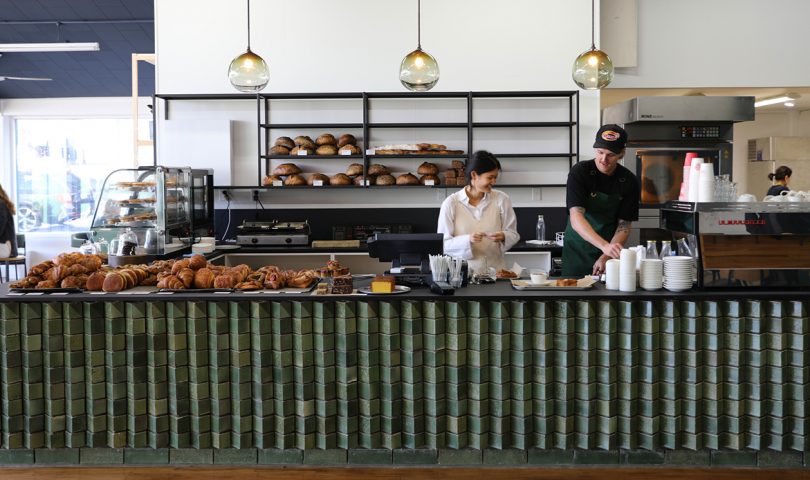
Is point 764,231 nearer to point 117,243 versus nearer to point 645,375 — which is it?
point 645,375

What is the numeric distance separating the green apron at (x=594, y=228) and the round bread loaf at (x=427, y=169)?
6.99 ft

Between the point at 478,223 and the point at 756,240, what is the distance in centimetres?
171

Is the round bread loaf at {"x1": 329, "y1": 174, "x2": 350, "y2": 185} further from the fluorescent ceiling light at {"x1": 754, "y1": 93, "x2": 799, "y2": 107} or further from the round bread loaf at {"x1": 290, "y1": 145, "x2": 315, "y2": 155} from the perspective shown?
the fluorescent ceiling light at {"x1": 754, "y1": 93, "x2": 799, "y2": 107}

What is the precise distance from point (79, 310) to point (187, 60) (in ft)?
13.2

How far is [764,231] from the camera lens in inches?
138

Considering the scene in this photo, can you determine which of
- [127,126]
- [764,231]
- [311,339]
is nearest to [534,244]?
[764,231]

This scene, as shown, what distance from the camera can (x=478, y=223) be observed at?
188 inches

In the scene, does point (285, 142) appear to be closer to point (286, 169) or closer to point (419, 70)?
point (286, 169)

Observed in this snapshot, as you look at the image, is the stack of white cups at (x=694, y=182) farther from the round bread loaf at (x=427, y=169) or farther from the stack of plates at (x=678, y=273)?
the round bread loaf at (x=427, y=169)

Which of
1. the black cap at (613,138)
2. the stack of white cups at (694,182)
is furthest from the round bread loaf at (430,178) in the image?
the stack of white cups at (694,182)

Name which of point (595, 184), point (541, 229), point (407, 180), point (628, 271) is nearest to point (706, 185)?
point (628, 271)

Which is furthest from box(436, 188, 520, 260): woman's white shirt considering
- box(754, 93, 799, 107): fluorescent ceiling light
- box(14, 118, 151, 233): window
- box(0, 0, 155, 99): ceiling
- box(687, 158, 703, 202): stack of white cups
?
box(14, 118, 151, 233): window

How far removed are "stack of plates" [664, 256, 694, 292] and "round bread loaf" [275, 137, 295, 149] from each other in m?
4.13

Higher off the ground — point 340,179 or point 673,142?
point 673,142
